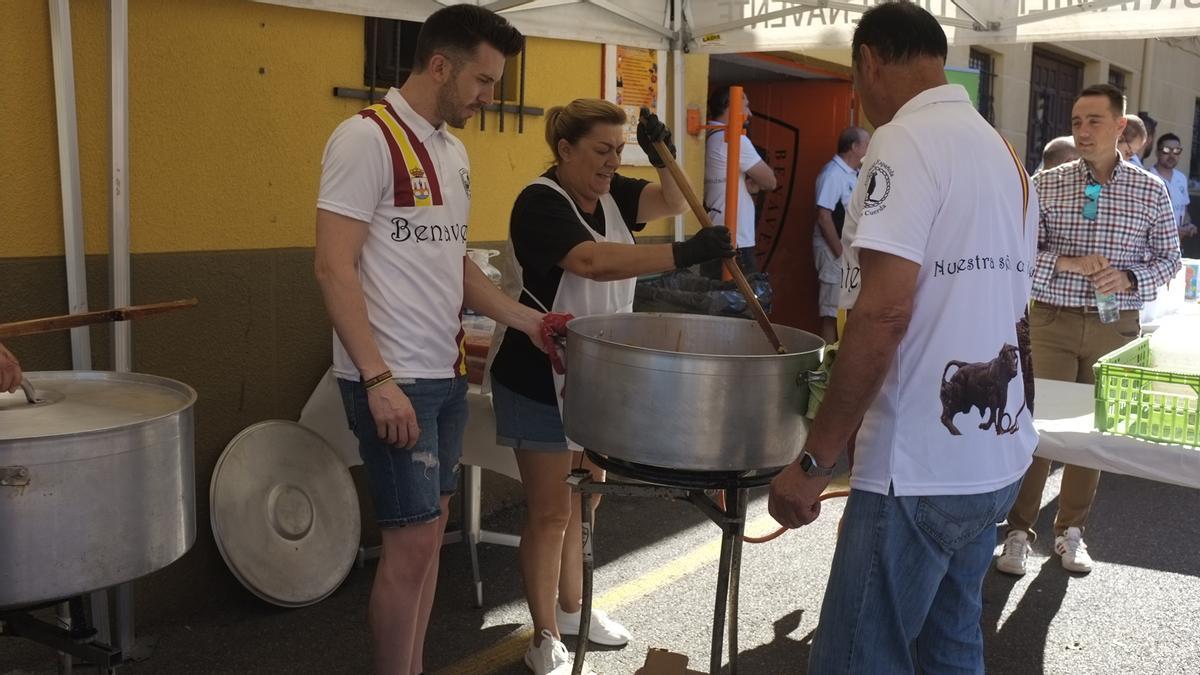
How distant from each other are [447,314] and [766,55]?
5.37 metres

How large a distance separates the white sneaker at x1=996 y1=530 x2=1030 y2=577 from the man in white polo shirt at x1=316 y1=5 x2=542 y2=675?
106 inches

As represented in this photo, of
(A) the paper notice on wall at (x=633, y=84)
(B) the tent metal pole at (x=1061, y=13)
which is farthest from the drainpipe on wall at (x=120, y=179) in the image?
(B) the tent metal pole at (x=1061, y=13)

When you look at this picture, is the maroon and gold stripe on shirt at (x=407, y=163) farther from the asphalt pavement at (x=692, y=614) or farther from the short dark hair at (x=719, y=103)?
the short dark hair at (x=719, y=103)

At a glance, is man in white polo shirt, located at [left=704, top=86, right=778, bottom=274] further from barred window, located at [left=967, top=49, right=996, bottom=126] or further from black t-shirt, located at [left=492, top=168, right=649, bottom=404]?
barred window, located at [left=967, top=49, right=996, bottom=126]

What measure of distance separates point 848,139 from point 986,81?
4.33 meters

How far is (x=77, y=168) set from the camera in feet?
10.7

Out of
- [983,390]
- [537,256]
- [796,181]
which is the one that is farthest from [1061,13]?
[796,181]

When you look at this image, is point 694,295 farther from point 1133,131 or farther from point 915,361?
point 1133,131

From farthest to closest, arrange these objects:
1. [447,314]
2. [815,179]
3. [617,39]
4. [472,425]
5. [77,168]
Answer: [815,179], [617,39], [472,425], [77,168], [447,314]

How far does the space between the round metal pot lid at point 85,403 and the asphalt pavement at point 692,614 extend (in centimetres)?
136

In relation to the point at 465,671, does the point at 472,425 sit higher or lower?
higher

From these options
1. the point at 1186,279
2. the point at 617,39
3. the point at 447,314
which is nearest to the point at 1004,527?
the point at 1186,279

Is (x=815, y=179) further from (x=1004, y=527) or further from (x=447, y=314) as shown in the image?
(x=447, y=314)

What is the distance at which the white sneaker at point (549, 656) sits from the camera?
131 inches
